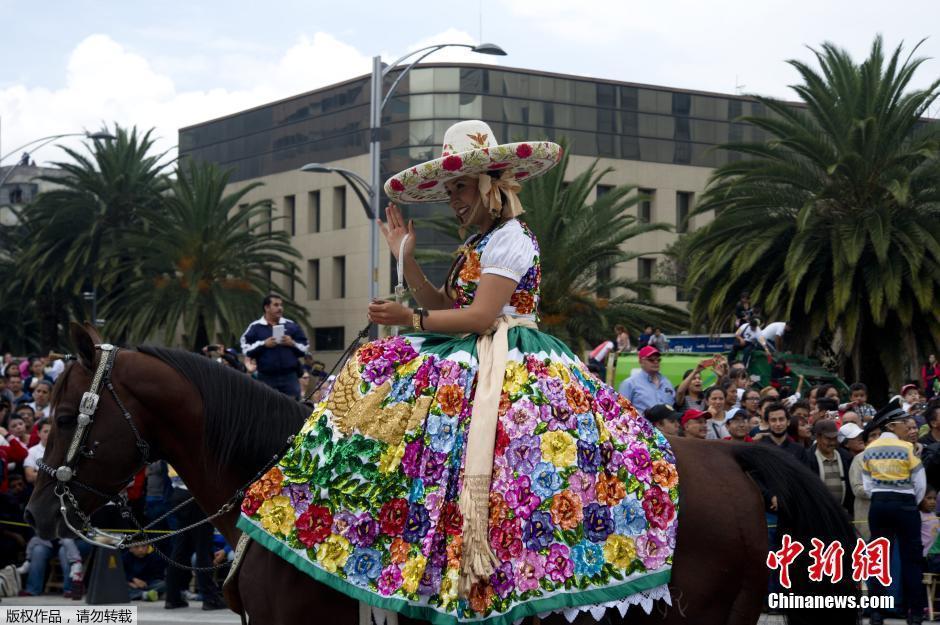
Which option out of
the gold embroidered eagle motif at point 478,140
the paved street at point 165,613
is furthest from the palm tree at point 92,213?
the gold embroidered eagle motif at point 478,140

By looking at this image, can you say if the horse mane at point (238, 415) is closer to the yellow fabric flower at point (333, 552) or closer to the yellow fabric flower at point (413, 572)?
the yellow fabric flower at point (333, 552)

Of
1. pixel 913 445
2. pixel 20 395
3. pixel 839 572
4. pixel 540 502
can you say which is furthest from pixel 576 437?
pixel 20 395

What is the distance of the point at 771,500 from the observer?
5246 millimetres

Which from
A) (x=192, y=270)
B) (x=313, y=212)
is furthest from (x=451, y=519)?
(x=313, y=212)

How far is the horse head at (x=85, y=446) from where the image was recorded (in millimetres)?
5008

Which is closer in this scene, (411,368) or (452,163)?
(411,368)

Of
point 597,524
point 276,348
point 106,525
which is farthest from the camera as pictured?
point 106,525

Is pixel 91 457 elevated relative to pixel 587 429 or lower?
lower

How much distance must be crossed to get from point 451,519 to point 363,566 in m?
0.42

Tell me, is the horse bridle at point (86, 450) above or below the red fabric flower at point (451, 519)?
above

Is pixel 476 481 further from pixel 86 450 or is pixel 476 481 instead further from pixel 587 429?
pixel 86 450

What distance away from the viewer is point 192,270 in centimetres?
3838

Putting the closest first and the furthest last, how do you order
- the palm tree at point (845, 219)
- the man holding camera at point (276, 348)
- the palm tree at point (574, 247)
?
the man holding camera at point (276, 348)
the palm tree at point (845, 219)
the palm tree at point (574, 247)

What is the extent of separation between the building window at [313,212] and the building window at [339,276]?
6.67ft
